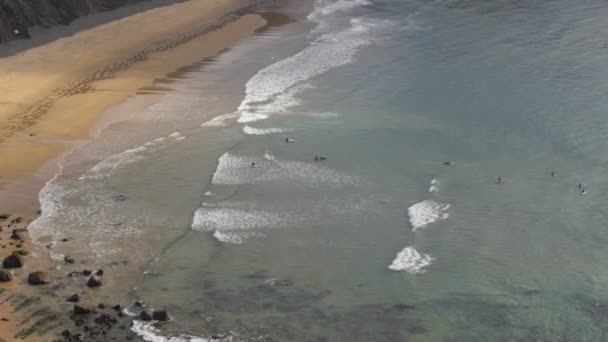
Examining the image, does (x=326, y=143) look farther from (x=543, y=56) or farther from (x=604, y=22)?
(x=604, y=22)

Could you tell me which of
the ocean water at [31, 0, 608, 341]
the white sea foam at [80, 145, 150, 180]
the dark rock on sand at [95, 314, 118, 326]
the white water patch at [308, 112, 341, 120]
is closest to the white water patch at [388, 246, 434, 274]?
the ocean water at [31, 0, 608, 341]

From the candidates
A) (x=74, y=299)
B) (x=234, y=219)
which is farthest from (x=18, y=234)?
(x=234, y=219)

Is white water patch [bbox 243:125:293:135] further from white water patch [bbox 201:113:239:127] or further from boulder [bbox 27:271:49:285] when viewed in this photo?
boulder [bbox 27:271:49:285]

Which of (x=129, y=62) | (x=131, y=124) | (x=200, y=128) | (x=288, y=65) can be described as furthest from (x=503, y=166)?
(x=129, y=62)

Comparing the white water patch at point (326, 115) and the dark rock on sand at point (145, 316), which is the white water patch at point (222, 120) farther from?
the dark rock on sand at point (145, 316)

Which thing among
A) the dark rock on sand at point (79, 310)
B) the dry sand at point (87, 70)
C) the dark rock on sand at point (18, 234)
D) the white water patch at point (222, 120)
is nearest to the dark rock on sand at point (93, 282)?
the dark rock on sand at point (79, 310)
